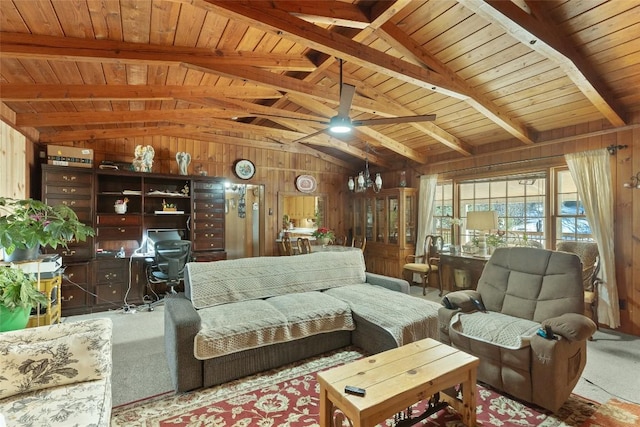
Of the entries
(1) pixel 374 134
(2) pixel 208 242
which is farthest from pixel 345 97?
(2) pixel 208 242

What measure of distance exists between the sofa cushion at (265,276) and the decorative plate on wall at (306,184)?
9.83 feet

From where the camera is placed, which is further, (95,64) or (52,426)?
(95,64)

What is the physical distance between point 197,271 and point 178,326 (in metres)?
0.75

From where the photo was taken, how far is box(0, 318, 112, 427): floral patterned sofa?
1.36 metres

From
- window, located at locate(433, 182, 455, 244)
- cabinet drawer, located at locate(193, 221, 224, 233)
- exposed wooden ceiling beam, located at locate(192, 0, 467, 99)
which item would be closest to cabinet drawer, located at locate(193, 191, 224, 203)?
cabinet drawer, located at locate(193, 221, 224, 233)

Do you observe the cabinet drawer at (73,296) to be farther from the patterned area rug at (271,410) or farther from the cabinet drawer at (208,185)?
the patterned area rug at (271,410)

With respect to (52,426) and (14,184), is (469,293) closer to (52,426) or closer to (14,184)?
(52,426)

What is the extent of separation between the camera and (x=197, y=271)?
9.56 feet

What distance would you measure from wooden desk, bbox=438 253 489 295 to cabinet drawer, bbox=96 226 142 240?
465 cm

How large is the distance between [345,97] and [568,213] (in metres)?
3.38

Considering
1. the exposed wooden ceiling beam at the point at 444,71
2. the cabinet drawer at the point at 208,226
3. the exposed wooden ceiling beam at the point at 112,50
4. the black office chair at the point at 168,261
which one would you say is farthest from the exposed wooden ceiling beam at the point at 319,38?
the cabinet drawer at the point at 208,226

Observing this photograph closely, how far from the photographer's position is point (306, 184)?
6758 mm

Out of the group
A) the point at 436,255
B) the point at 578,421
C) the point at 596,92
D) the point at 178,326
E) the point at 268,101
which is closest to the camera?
the point at 578,421

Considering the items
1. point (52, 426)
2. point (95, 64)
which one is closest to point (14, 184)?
point (95, 64)
